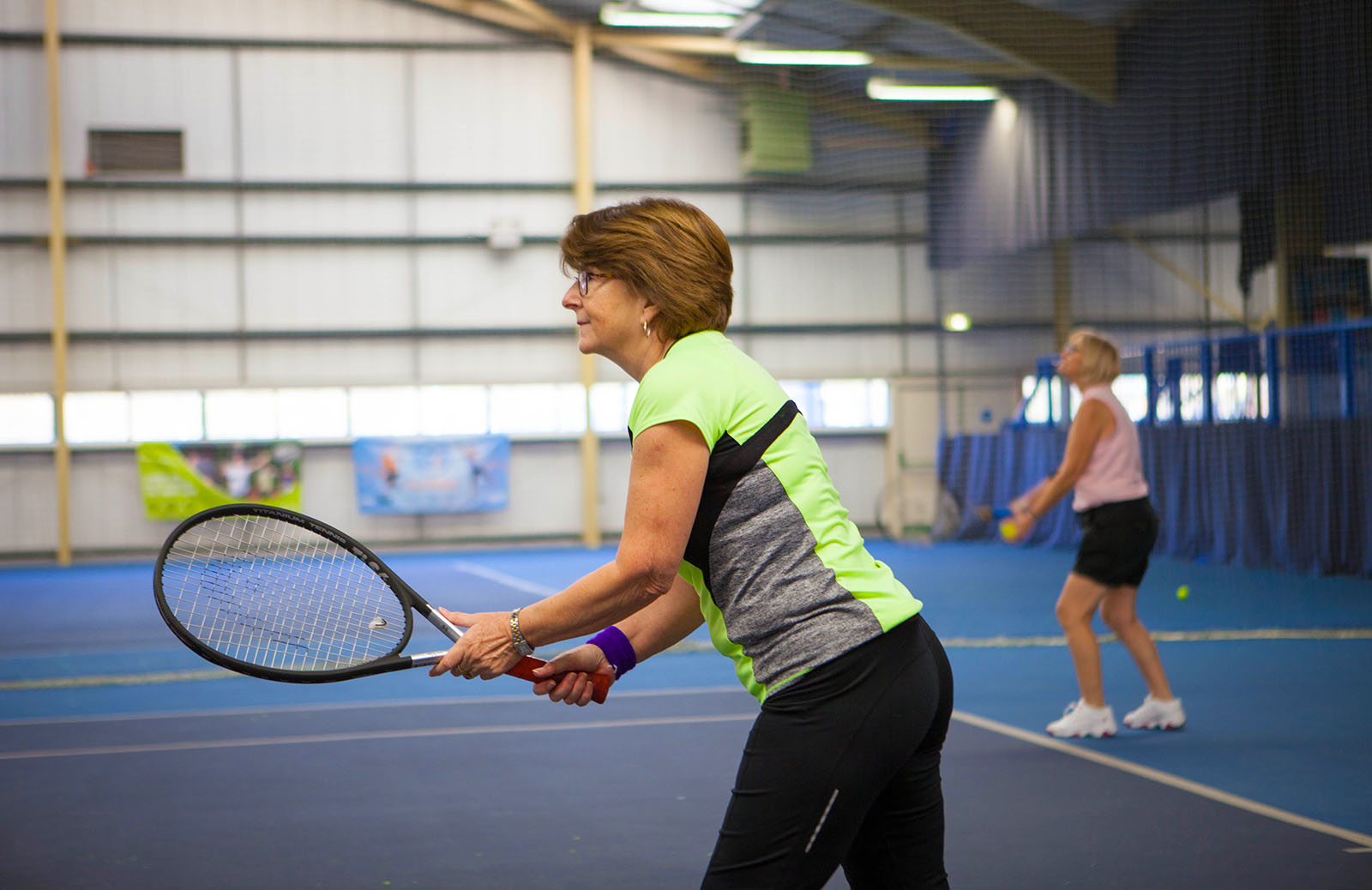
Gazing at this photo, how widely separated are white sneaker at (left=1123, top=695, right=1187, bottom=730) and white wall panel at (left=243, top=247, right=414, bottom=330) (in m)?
15.6

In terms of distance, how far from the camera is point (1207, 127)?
1330cm

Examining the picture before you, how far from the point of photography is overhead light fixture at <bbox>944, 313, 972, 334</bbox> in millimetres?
20938

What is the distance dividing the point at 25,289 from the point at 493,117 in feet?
22.6

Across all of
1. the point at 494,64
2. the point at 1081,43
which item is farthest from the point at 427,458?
the point at 1081,43

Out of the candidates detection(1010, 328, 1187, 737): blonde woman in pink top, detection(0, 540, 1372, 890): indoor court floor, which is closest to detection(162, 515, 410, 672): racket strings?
detection(0, 540, 1372, 890): indoor court floor

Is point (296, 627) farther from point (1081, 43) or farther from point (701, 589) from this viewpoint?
point (1081, 43)

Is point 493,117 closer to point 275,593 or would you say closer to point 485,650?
point 275,593

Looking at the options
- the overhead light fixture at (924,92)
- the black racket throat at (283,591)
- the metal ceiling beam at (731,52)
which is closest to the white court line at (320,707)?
the black racket throat at (283,591)

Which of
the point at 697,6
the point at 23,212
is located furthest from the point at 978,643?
the point at 23,212

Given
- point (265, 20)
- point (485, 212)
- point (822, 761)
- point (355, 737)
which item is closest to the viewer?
point (822, 761)

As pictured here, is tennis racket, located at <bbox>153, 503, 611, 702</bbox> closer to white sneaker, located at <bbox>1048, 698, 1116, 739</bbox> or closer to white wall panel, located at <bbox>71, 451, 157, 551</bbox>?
white sneaker, located at <bbox>1048, 698, 1116, 739</bbox>

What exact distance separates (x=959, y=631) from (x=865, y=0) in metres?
7.13

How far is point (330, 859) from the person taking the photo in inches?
153

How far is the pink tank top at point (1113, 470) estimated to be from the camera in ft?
17.8
